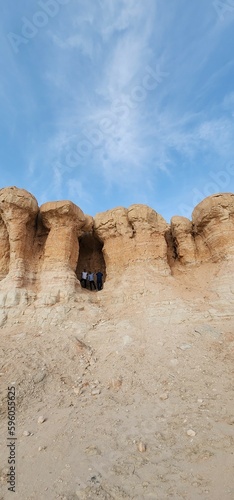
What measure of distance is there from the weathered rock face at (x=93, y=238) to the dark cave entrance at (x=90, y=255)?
13cm

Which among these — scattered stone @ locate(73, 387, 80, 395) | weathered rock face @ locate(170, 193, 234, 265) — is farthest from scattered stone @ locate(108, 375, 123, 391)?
weathered rock face @ locate(170, 193, 234, 265)

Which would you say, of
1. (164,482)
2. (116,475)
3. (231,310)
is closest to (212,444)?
(164,482)

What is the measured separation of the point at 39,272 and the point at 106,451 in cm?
827

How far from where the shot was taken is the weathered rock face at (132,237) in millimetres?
12094

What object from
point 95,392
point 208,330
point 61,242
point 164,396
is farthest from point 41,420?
point 61,242

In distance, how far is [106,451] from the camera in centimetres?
420

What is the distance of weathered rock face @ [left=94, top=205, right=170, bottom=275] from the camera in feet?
39.7

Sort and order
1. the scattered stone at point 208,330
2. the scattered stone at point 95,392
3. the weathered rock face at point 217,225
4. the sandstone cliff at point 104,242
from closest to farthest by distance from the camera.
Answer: the scattered stone at point 95,392 → the scattered stone at point 208,330 → the sandstone cliff at point 104,242 → the weathered rock face at point 217,225

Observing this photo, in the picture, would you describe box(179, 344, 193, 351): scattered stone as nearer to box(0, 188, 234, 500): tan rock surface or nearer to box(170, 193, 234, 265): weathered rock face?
box(0, 188, 234, 500): tan rock surface

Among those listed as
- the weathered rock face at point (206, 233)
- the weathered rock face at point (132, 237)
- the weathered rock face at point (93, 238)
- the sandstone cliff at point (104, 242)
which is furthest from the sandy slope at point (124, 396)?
the weathered rock face at point (206, 233)

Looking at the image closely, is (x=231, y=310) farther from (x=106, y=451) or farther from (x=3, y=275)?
(x=3, y=275)

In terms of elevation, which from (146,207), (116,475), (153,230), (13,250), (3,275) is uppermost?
(146,207)

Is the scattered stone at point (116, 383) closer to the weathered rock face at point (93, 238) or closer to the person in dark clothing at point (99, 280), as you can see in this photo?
the weathered rock face at point (93, 238)

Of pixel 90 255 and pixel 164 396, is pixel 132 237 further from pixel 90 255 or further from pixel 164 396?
pixel 164 396
